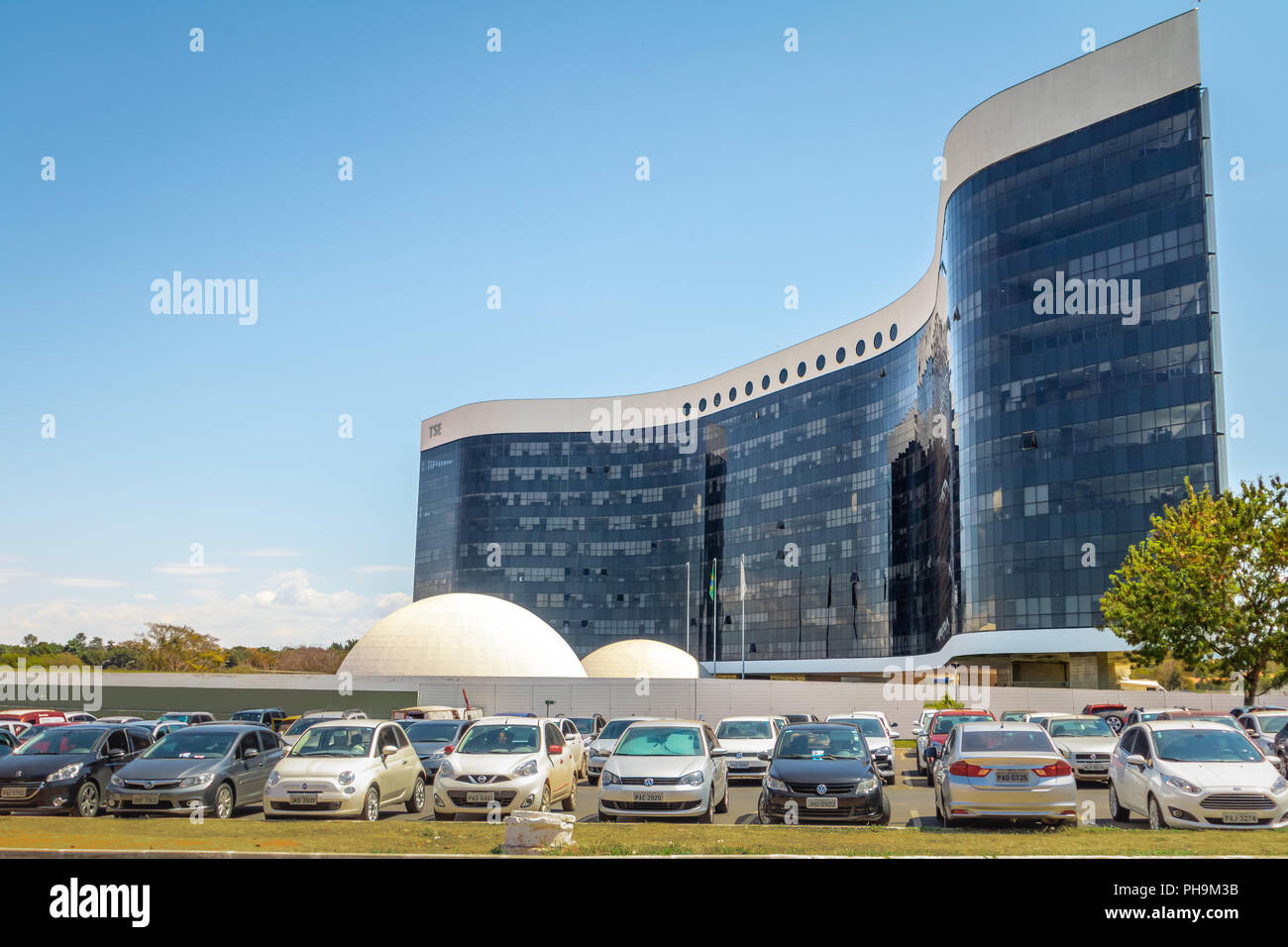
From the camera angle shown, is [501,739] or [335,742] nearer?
[335,742]

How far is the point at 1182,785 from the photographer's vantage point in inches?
599

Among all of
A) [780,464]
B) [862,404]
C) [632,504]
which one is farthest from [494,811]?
[632,504]

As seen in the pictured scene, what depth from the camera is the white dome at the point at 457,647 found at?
230 ft

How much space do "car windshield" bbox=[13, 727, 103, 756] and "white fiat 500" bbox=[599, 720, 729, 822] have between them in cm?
1004

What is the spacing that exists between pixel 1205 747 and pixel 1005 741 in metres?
2.92

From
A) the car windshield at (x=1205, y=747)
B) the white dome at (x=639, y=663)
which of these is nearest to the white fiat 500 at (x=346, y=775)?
the car windshield at (x=1205, y=747)

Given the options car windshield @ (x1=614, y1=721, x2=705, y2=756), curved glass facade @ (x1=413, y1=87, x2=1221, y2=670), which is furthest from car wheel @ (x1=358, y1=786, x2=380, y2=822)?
curved glass facade @ (x1=413, y1=87, x2=1221, y2=670)

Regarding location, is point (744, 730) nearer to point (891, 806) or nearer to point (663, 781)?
point (891, 806)

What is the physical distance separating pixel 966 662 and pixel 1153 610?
38.0m

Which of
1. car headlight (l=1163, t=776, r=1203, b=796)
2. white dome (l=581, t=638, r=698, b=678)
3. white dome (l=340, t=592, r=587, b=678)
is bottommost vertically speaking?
white dome (l=581, t=638, r=698, b=678)

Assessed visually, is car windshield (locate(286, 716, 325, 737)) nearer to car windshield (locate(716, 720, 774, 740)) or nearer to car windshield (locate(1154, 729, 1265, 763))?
car windshield (locate(716, 720, 774, 740))

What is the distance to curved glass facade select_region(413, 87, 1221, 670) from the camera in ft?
233

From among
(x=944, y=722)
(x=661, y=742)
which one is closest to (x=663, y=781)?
(x=661, y=742)
